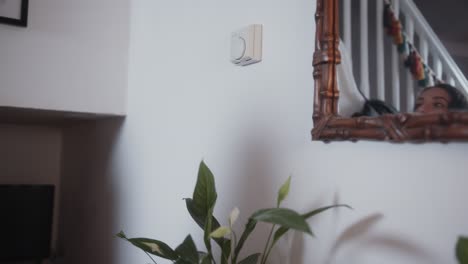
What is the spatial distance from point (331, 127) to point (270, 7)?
35cm

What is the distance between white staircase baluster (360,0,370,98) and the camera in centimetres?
66

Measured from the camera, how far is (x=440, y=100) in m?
0.55

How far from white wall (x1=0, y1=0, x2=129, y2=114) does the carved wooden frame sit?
90 centimetres

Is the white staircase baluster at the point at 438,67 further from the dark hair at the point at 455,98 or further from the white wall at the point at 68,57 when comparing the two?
the white wall at the point at 68,57

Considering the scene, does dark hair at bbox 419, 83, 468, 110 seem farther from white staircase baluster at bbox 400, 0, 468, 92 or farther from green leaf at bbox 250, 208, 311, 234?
green leaf at bbox 250, 208, 311, 234

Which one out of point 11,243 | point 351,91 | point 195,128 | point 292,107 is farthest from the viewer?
point 11,243

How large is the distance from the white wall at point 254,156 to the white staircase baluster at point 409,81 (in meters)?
0.06

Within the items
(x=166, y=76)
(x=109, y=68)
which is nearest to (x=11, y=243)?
(x=109, y=68)

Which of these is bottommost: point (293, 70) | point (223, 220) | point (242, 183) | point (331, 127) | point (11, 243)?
point (11, 243)

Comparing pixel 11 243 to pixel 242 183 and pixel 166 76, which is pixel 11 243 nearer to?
pixel 166 76

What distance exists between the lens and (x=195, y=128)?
1121 mm

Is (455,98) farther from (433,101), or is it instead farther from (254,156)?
(254,156)

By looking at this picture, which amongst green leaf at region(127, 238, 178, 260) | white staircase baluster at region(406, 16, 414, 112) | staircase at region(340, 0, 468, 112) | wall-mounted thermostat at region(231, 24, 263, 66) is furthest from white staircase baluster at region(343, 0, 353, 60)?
green leaf at region(127, 238, 178, 260)

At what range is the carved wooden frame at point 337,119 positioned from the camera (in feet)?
1.73
